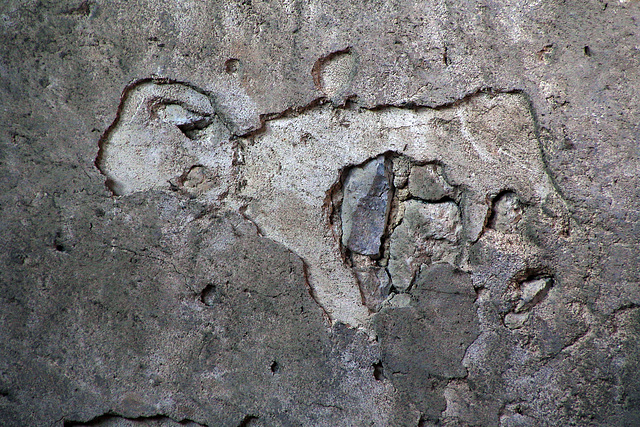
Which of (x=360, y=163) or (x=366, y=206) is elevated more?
(x=360, y=163)

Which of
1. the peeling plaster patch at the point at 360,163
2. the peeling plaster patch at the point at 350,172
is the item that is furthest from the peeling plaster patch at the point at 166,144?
the peeling plaster patch at the point at 360,163

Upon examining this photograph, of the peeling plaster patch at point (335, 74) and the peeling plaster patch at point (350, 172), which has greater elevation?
the peeling plaster patch at point (335, 74)

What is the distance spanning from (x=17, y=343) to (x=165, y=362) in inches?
21.2

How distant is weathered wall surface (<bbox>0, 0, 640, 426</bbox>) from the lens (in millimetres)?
1305

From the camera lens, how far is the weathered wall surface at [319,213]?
4.28 ft

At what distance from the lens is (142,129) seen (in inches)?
54.5

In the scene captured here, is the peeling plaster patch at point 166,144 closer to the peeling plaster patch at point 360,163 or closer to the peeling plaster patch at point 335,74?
the peeling plaster patch at point 360,163

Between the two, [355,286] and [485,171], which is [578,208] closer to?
[485,171]

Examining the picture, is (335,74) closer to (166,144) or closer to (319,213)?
(319,213)

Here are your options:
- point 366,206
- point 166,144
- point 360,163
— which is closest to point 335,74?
point 360,163

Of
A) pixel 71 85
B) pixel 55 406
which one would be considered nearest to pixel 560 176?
pixel 71 85

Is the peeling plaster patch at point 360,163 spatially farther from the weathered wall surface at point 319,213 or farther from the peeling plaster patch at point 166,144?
the peeling plaster patch at point 166,144

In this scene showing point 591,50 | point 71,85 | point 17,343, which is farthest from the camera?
point 17,343

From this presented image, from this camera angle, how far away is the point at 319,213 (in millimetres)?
1411
